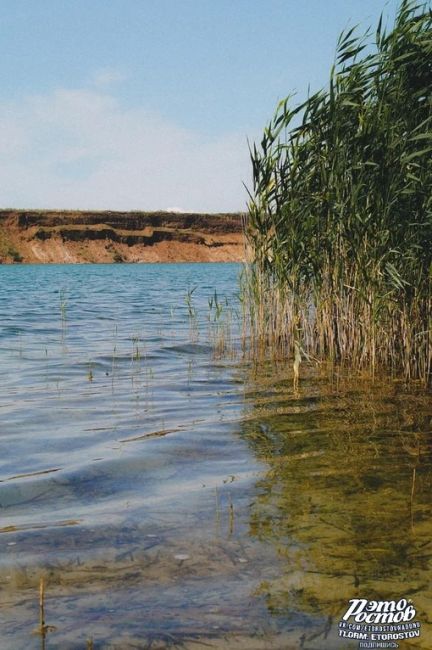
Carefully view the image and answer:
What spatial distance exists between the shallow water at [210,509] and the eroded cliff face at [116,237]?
6556cm

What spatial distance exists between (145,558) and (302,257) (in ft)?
18.5

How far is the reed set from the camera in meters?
6.77

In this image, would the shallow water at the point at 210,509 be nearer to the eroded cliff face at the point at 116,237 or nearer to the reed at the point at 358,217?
the reed at the point at 358,217

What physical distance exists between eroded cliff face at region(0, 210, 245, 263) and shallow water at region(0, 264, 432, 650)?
6556cm

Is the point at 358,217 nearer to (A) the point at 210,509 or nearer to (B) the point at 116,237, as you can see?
(A) the point at 210,509

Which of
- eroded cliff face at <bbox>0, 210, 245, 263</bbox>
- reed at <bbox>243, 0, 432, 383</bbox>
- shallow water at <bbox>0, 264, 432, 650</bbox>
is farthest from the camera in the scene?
eroded cliff face at <bbox>0, 210, 245, 263</bbox>

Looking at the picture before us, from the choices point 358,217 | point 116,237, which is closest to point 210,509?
point 358,217

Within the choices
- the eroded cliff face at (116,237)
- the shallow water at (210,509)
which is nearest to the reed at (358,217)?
the shallow water at (210,509)

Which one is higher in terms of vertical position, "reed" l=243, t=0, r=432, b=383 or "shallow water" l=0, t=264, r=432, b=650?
"reed" l=243, t=0, r=432, b=383

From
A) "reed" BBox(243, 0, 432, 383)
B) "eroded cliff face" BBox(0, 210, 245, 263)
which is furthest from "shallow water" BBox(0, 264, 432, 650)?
"eroded cliff face" BBox(0, 210, 245, 263)

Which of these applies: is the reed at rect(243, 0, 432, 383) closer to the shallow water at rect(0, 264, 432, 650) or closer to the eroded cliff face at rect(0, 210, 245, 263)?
the shallow water at rect(0, 264, 432, 650)

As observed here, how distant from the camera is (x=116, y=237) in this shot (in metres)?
76.1

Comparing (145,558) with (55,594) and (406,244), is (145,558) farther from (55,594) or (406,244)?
(406,244)

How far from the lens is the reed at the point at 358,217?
677 centimetres
